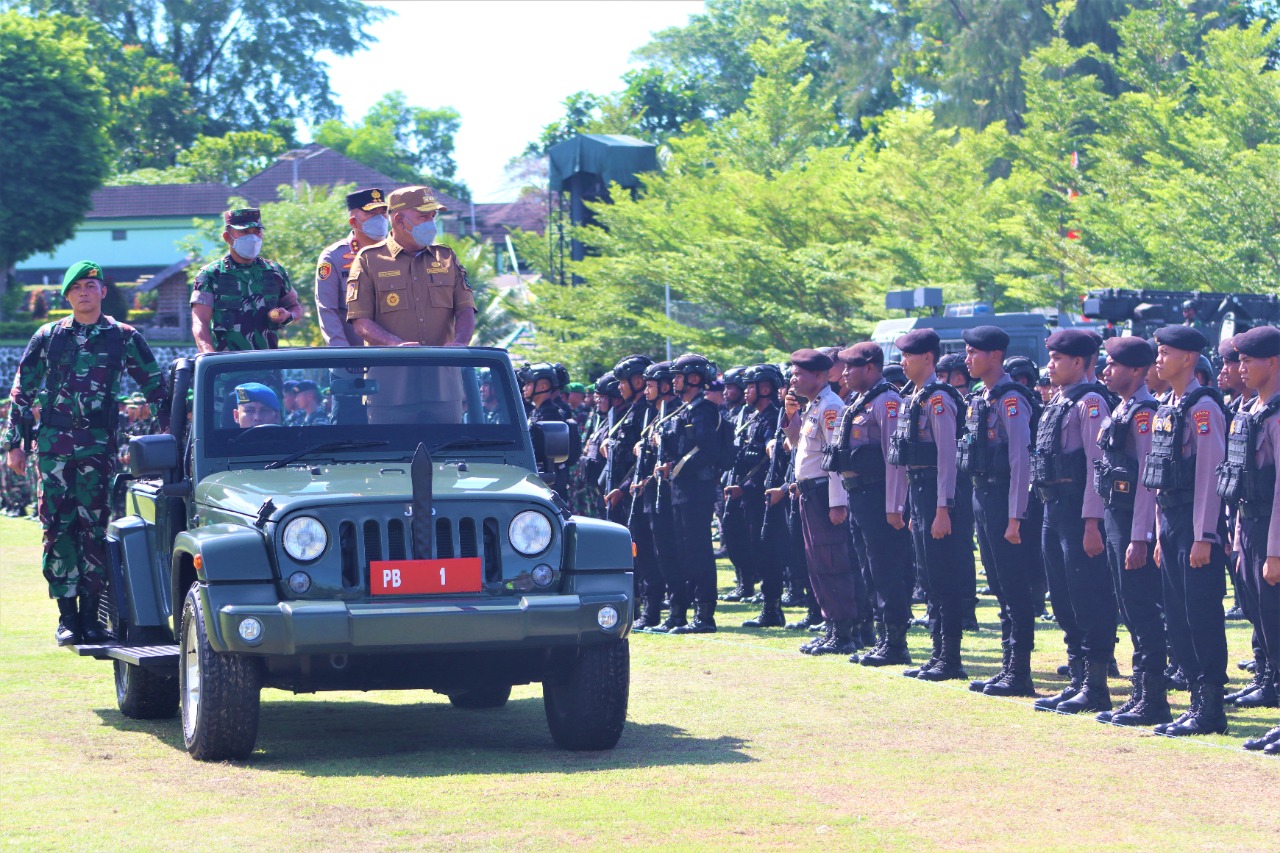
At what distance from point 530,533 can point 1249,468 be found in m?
3.26

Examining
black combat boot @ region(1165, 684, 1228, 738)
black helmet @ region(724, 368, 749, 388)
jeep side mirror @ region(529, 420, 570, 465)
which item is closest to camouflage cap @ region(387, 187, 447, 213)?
jeep side mirror @ region(529, 420, 570, 465)

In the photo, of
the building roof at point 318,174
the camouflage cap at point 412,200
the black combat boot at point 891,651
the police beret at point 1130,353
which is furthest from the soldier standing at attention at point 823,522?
the building roof at point 318,174

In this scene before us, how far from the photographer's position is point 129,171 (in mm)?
97938

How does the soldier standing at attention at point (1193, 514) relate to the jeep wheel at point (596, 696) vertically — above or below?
above

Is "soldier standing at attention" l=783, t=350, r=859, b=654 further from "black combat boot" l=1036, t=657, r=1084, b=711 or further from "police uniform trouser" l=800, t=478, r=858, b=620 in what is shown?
"black combat boot" l=1036, t=657, r=1084, b=711

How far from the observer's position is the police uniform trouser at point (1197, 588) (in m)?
8.81

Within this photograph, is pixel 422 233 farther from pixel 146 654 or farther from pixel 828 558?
pixel 828 558

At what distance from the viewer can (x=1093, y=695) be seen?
9.77m

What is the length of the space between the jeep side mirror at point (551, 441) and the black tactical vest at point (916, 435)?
9.14ft

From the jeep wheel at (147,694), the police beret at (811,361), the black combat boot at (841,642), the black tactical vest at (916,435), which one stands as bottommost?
the black combat boot at (841,642)

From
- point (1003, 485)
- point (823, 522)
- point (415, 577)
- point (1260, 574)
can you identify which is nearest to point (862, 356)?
point (823, 522)

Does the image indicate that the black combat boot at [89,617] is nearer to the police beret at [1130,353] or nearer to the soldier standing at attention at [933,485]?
the soldier standing at attention at [933,485]

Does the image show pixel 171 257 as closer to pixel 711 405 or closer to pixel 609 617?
pixel 711 405

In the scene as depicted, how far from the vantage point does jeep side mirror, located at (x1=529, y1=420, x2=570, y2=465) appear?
9.05 m
